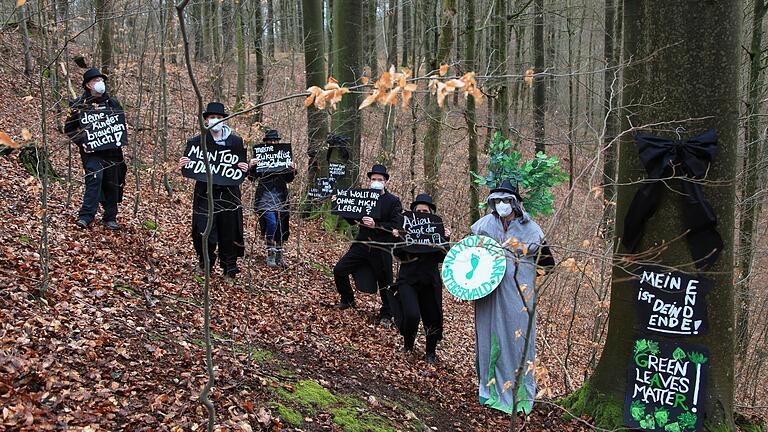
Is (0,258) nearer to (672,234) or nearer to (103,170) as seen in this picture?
(103,170)

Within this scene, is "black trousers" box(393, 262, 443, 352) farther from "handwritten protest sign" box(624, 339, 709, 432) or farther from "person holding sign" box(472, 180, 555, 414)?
"handwritten protest sign" box(624, 339, 709, 432)

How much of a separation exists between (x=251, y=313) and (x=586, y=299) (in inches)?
412

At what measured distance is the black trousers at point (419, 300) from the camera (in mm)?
7680

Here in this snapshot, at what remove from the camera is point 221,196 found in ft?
26.4

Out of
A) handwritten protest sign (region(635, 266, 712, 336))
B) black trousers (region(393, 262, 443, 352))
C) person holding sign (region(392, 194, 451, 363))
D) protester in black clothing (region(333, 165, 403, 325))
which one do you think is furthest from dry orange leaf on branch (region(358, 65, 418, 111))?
protester in black clothing (region(333, 165, 403, 325))

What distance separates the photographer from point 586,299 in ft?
51.9

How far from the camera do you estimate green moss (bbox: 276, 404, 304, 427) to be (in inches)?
195

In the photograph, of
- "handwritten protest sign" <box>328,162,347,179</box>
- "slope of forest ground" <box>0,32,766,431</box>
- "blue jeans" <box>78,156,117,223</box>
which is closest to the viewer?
"slope of forest ground" <box>0,32,766,431</box>

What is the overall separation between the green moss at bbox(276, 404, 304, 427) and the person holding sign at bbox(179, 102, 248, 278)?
3.01 meters

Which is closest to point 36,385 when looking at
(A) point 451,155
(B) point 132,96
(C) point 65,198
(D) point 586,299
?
(C) point 65,198

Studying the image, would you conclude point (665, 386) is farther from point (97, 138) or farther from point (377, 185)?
point (97, 138)

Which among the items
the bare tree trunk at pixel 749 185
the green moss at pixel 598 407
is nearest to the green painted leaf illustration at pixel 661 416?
the green moss at pixel 598 407

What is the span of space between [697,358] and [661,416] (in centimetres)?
61

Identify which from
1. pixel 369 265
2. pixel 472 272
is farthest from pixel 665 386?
pixel 369 265
